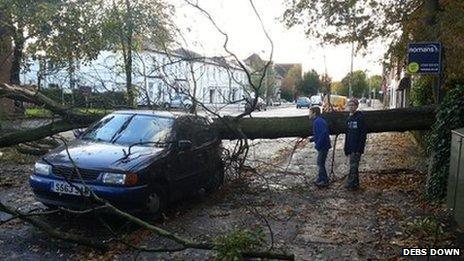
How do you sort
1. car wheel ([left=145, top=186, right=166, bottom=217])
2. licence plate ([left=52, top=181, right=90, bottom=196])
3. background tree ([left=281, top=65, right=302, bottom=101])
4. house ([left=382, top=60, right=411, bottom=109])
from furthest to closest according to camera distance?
background tree ([left=281, top=65, right=302, bottom=101]) → house ([left=382, top=60, right=411, bottom=109]) → car wheel ([left=145, top=186, right=166, bottom=217]) → licence plate ([left=52, top=181, right=90, bottom=196])

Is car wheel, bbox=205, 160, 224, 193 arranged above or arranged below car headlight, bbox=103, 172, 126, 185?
below

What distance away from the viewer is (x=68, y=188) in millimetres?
6641

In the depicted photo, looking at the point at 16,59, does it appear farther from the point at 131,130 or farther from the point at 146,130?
the point at 146,130

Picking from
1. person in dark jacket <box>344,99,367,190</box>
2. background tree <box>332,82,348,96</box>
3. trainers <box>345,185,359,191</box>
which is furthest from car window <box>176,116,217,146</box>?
background tree <box>332,82,348,96</box>

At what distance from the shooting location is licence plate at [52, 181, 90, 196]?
649 cm

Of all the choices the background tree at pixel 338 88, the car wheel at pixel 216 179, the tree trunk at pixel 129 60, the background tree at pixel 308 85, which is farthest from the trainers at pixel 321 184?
the background tree at pixel 308 85

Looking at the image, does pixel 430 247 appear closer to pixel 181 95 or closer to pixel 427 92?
pixel 181 95

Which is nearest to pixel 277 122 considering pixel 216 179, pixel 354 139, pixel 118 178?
pixel 354 139

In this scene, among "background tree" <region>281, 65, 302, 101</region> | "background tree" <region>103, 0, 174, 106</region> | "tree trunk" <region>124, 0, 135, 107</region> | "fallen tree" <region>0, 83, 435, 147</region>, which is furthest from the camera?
"background tree" <region>281, 65, 302, 101</region>

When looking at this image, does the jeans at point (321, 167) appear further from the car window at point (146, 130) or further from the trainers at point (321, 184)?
the car window at point (146, 130)

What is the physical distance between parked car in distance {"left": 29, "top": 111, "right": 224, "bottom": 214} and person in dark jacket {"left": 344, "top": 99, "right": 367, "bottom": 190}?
→ 268 centimetres

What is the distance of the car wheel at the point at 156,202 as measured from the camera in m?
6.88

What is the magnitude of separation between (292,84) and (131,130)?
79.0m

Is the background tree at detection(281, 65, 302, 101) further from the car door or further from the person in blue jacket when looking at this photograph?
the car door
